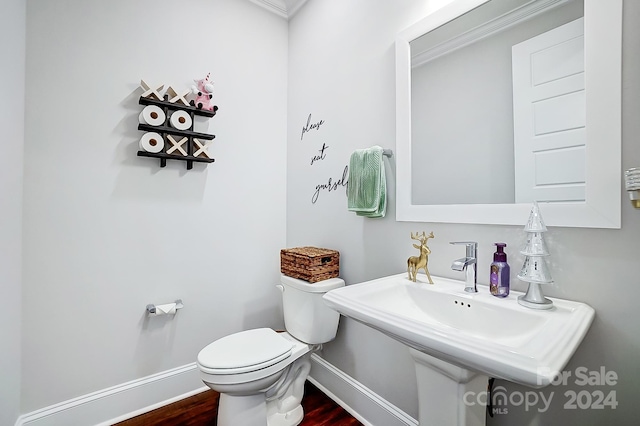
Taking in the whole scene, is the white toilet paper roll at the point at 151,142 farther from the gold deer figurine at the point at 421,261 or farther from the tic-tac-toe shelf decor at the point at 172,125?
the gold deer figurine at the point at 421,261

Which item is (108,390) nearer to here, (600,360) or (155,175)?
(155,175)

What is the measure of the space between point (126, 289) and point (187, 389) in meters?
0.76

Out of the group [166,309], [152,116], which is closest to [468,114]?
[152,116]

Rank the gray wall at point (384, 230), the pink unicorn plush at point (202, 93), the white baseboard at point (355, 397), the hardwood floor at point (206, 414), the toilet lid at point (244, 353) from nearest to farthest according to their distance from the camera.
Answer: the gray wall at point (384, 230) < the toilet lid at point (244, 353) < the white baseboard at point (355, 397) < the hardwood floor at point (206, 414) < the pink unicorn plush at point (202, 93)

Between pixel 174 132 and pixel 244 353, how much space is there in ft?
→ 4.31

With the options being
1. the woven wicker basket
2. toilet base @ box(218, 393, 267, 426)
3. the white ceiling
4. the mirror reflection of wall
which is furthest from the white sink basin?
the white ceiling

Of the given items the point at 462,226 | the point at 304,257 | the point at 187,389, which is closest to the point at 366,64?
the point at 462,226

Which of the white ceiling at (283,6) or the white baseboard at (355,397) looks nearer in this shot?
the white baseboard at (355,397)

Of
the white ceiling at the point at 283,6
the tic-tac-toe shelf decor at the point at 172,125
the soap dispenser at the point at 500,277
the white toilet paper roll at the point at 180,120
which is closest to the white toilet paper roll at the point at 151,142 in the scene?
the tic-tac-toe shelf decor at the point at 172,125

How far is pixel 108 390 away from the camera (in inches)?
61.0

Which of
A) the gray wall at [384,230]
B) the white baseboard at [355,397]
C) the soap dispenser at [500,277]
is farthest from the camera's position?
the white baseboard at [355,397]

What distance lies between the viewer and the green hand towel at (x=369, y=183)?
141 cm

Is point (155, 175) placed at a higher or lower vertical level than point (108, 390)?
higher

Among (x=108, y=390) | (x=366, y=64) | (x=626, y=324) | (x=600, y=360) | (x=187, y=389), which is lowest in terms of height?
(x=187, y=389)
